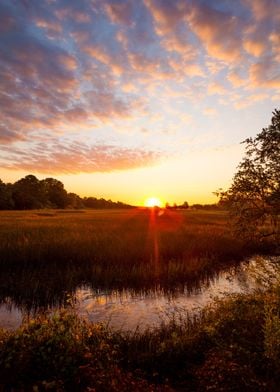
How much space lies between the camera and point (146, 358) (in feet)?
25.5

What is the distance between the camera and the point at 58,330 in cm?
716

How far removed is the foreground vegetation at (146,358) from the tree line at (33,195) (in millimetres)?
94683

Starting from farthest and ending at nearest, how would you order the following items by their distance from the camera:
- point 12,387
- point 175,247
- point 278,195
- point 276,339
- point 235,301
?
point 175,247 → point 278,195 → point 235,301 → point 276,339 → point 12,387

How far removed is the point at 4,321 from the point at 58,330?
4.84 meters

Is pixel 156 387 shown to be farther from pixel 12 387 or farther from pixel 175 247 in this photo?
pixel 175 247

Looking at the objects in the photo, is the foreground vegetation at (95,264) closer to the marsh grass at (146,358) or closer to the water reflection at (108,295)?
the water reflection at (108,295)

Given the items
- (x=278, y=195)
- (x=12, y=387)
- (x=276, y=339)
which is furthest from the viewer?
(x=278, y=195)

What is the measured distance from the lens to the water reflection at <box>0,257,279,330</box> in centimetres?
1138

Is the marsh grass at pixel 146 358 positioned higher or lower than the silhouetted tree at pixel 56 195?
lower

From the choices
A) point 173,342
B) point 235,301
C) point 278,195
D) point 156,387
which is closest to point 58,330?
point 156,387

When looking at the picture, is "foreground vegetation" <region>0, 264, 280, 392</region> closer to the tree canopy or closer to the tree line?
the tree canopy

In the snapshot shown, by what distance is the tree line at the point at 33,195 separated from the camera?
9807cm

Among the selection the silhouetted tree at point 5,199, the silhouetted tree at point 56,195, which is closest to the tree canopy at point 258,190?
the silhouetted tree at point 5,199

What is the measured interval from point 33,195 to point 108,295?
353ft
